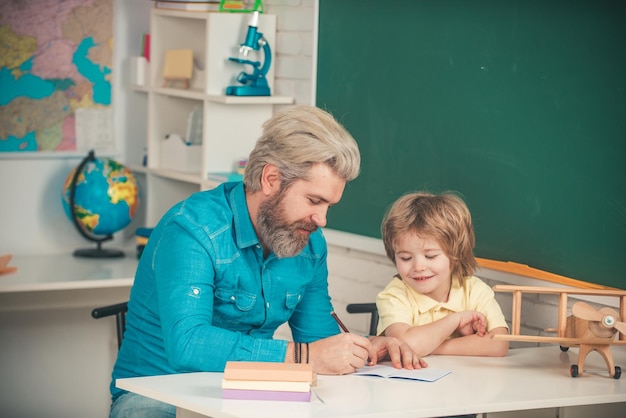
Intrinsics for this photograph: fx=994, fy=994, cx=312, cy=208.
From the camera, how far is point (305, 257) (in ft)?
8.45

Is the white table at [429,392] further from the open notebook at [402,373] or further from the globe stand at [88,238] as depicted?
the globe stand at [88,238]

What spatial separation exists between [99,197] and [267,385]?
2.17 m

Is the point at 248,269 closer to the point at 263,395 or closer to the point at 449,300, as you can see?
the point at 263,395

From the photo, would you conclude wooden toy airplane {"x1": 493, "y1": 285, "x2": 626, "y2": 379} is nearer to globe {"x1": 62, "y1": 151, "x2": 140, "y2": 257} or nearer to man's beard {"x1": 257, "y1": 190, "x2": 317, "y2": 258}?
man's beard {"x1": 257, "y1": 190, "x2": 317, "y2": 258}

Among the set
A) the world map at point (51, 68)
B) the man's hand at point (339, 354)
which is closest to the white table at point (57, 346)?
the world map at point (51, 68)

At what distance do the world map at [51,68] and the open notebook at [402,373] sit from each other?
232cm

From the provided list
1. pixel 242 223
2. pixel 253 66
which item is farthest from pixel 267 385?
pixel 253 66

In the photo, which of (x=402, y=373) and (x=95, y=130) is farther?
(x=95, y=130)

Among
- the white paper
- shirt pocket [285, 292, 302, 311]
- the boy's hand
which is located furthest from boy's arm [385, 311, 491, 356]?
the white paper

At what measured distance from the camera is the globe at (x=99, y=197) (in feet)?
13.1

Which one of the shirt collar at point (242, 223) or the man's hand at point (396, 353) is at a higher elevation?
the shirt collar at point (242, 223)

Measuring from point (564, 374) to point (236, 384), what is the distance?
2.85 ft

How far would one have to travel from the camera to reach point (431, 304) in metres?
2.71

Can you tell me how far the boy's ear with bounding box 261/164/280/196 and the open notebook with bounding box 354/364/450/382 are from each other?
48 cm
